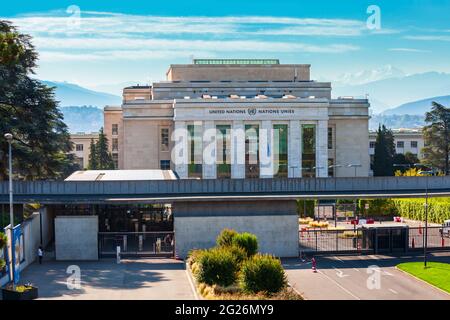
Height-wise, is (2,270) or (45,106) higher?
(45,106)

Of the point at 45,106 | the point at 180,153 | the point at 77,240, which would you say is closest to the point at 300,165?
the point at 180,153

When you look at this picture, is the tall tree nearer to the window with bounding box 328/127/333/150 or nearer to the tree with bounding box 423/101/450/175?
the window with bounding box 328/127/333/150

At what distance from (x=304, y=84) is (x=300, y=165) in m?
23.2

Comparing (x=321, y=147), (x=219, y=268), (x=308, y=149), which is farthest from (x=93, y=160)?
(x=219, y=268)

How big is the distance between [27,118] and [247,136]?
4534cm

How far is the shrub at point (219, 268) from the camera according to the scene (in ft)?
122

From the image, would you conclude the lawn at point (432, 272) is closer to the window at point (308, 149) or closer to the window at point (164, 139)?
the window at point (308, 149)

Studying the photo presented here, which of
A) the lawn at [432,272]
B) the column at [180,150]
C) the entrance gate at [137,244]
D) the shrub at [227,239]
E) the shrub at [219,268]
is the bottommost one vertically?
the lawn at [432,272]

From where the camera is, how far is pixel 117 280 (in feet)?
147

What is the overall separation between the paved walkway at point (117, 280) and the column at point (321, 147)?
57638mm

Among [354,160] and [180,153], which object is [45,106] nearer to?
[180,153]

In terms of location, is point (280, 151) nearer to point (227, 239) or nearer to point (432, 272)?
point (432, 272)

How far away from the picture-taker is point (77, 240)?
52938 mm

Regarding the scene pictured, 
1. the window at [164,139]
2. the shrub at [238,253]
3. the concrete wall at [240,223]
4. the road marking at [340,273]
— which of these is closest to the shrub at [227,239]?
the shrub at [238,253]
